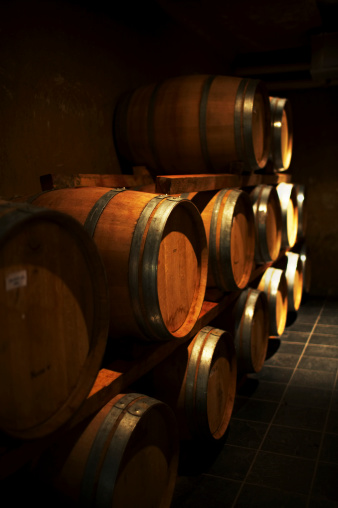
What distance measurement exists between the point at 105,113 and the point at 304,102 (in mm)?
4815

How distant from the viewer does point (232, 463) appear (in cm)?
330

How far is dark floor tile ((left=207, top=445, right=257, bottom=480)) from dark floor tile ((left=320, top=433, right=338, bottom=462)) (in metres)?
0.46

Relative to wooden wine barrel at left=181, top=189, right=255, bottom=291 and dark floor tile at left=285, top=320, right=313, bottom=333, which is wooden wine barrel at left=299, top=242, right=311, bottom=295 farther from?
wooden wine barrel at left=181, top=189, right=255, bottom=291

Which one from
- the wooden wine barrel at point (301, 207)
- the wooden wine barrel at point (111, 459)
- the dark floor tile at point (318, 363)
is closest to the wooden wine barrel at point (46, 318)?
the wooden wine barrel at point (111, 459)

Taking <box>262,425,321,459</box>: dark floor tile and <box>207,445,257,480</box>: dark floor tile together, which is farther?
<box>262,425,321,459</box>: dark floor tile

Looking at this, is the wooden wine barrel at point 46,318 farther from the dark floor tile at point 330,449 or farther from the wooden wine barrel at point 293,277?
the wooden wine barrel at point 293,277

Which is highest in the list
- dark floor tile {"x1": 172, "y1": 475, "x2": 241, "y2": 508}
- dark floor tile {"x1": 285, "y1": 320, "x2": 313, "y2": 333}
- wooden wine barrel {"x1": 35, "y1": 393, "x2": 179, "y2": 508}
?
wooden wine barrel {"x1": 35, "y1": 393, "x2": 179, "y2": 508}

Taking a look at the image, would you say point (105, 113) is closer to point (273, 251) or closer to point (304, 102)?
point (273, 251)

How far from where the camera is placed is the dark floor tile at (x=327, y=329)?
19.3 feet

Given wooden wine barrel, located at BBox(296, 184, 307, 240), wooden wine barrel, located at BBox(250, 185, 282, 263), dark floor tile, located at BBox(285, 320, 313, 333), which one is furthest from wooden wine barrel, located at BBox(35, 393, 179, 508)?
wooden wine barrel, located at BBox(296, 184, 307, 240)

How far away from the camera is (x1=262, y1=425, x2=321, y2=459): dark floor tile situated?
3396 mm

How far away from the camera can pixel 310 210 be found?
791 centimetres

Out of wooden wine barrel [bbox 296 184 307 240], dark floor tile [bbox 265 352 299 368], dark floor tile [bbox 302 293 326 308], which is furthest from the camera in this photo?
dark floor tile [bbox 302 293 326 308]

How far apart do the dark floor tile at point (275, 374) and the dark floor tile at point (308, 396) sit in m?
0.20
